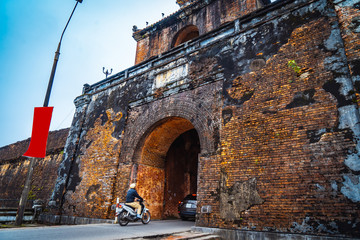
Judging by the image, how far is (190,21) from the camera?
41.3 ft

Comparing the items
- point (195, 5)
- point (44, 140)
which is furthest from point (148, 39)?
point (44, 140)

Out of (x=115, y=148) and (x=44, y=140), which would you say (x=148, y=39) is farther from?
(x=44, y=140)

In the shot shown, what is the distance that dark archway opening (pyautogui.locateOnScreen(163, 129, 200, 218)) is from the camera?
10.6m

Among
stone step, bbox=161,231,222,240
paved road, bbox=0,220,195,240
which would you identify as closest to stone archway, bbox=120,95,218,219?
paved road, bbox=0,220,195,240

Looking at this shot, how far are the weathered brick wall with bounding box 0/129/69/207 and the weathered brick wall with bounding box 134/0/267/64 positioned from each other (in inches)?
336

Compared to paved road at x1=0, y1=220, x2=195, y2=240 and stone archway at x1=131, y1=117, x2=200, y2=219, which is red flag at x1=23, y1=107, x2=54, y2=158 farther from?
stone archway at x1=131, y1=117, x2=200, y2=219

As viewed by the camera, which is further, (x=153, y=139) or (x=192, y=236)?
(x=153, y=139)

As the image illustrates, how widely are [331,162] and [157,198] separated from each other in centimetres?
669

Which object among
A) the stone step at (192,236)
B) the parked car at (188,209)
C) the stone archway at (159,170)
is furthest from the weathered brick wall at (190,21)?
the stone step at (192,236)

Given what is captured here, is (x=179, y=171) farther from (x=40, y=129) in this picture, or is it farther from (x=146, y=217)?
(x=40, y=129)

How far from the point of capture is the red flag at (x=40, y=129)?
7.86 meters

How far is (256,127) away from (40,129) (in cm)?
711

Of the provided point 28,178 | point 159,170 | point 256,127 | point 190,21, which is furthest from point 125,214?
point 190,21

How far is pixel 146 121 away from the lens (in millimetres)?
9656
